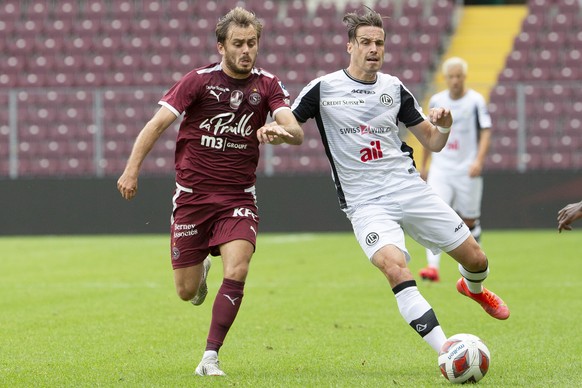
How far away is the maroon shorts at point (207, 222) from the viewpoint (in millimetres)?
Answer: 7148

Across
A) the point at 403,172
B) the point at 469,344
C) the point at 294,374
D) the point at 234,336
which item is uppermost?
the point at 403,172

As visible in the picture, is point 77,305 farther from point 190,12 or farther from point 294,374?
point 190,12

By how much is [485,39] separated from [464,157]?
1576 cm

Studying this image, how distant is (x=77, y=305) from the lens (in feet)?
35.3

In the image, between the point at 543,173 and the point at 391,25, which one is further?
the point at 391,25

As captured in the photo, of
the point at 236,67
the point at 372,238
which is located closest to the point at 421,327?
the point at 372,238

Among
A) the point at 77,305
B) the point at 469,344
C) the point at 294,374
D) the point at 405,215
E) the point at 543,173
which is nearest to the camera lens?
the point at 469,344

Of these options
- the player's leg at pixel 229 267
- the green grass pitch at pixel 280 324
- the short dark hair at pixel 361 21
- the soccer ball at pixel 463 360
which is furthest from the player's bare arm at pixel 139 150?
the soccer ball at pixel 463 360

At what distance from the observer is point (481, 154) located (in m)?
12.8

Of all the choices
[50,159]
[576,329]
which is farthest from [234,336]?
[50,159]

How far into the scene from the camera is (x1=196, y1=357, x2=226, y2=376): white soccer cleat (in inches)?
261

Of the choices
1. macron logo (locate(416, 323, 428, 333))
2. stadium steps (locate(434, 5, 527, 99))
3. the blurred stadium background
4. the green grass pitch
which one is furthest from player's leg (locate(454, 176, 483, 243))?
stadium steps (locate(434, 5, 527, 99))

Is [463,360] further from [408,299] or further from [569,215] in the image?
[569,215]

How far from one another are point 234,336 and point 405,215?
2.05 m
